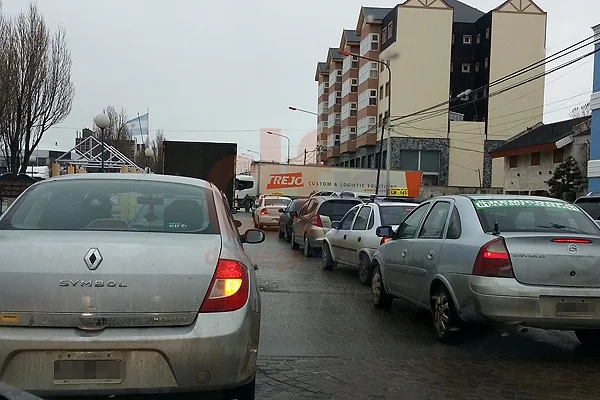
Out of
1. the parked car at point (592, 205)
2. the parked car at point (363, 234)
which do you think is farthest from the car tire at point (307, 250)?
the parked car at point (592, 205)

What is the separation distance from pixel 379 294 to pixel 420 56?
42595mm

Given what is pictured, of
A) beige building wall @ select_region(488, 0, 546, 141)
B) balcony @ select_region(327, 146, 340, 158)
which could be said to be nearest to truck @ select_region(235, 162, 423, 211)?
beige building wall @ select_region(488, 0, 546, 141)

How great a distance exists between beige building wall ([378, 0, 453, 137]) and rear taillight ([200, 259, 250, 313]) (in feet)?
151

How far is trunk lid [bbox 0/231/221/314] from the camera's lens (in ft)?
11.1

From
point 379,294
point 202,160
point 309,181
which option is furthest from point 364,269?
point 309,181

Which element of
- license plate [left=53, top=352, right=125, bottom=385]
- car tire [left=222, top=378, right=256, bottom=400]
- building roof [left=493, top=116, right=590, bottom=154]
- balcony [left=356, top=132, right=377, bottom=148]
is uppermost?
balcony [left=356, top=132, right=377, bottom=148]

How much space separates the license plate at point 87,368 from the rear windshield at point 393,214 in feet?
24.4

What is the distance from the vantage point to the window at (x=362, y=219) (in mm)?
10930

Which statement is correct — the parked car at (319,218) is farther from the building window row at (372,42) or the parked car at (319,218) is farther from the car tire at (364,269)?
the building window row at (372,42)

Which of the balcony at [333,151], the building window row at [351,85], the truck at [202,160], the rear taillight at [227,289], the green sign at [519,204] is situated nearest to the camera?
the rear taillight at [227,289]

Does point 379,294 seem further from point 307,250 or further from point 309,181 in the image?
point 309,181

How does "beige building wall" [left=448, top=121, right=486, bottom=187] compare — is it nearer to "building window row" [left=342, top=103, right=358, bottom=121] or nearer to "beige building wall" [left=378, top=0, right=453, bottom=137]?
"beige building wall" [left=378, top=0, right=453, bottom=137]

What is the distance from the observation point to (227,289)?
366 cm

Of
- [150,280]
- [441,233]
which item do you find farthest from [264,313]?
[150,280]
